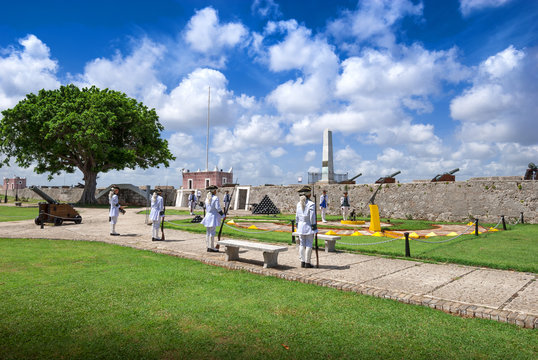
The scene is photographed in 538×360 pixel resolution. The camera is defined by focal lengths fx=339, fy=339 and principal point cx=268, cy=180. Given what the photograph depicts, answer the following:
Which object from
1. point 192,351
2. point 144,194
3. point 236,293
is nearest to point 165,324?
point 192,351

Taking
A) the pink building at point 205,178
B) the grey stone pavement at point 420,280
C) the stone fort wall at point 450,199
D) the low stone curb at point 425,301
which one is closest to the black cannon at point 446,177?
the stone fort wall at point 450,199

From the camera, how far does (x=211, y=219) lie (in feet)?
30.7

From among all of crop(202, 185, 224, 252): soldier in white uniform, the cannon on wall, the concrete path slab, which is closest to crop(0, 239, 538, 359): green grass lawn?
the concrete path slab

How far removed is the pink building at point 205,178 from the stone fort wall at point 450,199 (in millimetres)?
34672

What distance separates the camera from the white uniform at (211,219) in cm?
934

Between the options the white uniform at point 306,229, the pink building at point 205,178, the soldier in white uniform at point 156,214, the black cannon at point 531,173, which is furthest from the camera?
the pink building at point 205,178

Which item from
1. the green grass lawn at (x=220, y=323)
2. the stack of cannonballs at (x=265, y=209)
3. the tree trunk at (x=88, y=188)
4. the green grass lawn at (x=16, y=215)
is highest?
the tree trunk at (x=88, y=188)

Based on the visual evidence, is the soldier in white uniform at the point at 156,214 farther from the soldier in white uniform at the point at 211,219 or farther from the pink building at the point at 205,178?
the pink building at the point at 205,178

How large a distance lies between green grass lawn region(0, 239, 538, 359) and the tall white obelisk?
20498mm

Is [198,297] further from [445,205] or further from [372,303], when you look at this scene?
[445,205]

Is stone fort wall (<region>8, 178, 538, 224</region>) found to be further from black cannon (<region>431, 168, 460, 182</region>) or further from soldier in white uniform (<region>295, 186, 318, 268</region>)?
soldier in white uniform (<region>295, 186, 318, 268</region>)

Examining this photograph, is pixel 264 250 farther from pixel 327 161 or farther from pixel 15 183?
pixel 15 183

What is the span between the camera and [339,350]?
3404 millimetres

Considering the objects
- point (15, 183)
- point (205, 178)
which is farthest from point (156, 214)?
point (15, 183)
